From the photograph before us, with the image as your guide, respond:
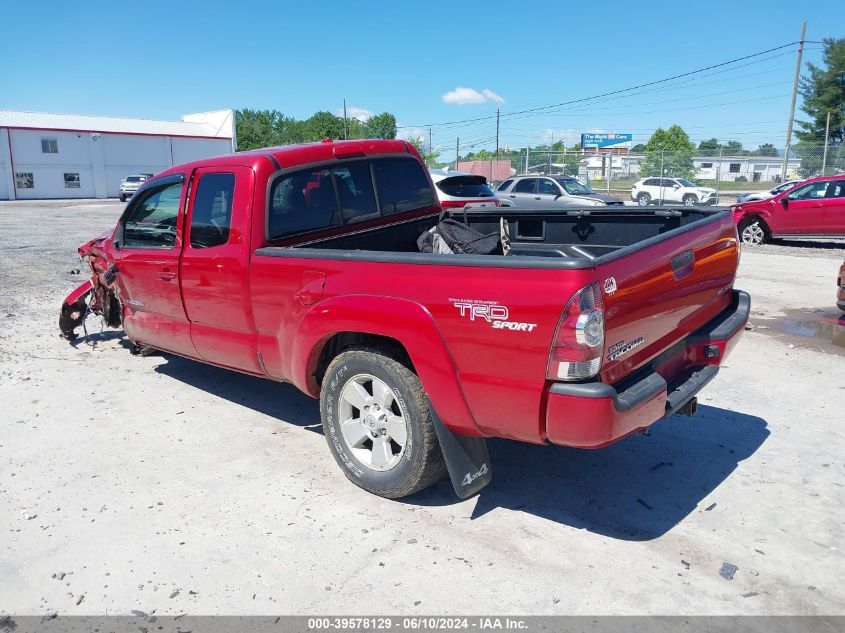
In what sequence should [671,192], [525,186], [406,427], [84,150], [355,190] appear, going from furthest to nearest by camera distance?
1. [84,150]
2. [671,192]
3. [525,186]
4. [355,190]
5. [406,427]

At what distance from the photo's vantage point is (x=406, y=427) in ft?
11.8

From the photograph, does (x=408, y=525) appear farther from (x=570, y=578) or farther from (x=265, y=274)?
(x=265, y=274)

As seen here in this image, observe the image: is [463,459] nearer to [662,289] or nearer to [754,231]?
[662,289]

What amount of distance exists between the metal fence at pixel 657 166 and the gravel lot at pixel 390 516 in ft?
65.4

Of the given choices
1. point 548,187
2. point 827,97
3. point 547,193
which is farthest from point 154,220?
point 827,97

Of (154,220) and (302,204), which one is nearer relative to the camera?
(302,204)

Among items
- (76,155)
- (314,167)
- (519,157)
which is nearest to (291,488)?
(314,167)

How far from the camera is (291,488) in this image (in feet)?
13.2

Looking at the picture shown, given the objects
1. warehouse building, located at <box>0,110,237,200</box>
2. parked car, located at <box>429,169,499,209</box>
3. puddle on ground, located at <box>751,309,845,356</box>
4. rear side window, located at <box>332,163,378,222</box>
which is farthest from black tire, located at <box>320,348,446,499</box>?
warehouse building, located at <box>0,110,237,200</box>

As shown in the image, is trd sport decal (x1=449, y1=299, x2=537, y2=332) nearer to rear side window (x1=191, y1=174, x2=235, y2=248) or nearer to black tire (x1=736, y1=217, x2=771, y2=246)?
rear side window (x1=191, y1=174, x2=235, y2=248)

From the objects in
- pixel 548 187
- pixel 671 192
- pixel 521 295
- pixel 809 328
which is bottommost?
pixel 809 328

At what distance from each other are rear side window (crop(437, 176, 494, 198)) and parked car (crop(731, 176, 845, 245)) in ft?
18.1

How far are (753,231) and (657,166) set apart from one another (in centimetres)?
1998

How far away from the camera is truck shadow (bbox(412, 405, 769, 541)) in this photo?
367 cm
